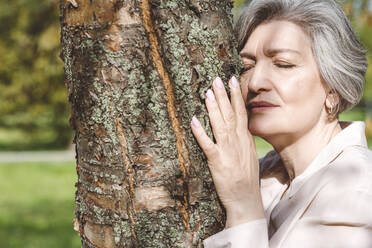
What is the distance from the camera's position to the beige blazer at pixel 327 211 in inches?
67.5

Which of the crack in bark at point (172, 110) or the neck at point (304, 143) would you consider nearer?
the crack in bark at point (172, 110)

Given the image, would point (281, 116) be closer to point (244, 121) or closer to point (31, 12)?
point (244, 121)

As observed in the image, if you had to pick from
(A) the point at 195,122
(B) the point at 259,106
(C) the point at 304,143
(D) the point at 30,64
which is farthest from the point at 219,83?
(D) the point at 30,64

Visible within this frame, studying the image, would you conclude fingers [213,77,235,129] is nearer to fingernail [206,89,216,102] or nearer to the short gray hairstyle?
fingernail [206,89,216,102]

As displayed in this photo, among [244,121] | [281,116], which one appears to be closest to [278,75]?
[281,116]

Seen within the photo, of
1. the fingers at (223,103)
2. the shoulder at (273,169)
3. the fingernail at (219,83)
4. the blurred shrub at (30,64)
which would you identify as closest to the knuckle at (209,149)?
the fingers at (223,103)

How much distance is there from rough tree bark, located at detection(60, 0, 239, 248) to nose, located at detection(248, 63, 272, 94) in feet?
1.35

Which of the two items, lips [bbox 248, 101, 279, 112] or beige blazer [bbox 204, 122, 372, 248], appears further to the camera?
lips [bbox 248, 101, 279, 112]

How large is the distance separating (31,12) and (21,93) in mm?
3551

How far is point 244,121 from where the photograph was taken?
1.85 metres

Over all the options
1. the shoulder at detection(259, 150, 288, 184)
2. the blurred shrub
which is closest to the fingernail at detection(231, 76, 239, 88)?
the shoulder at detection(259, 150, 288, 184)

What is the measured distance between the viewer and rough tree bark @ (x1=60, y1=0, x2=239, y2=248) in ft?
5.34

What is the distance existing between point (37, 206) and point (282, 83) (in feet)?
24.4

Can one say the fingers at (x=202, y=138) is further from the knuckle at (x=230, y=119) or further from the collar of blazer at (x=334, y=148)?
the collar of blazer at (x=334, y=148)
